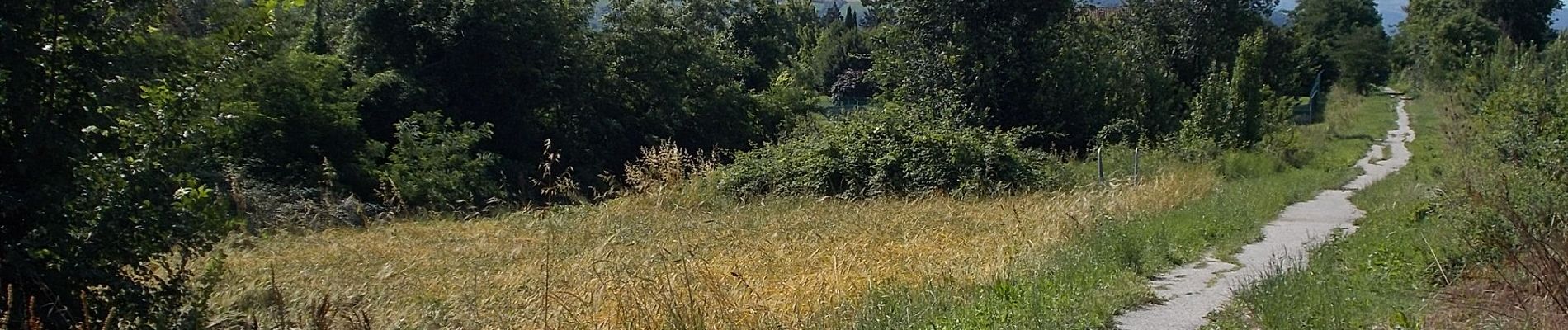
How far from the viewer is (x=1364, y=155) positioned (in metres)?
29.7

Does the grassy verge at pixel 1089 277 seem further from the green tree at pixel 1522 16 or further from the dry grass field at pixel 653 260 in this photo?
the green tree at pixel 1522 16

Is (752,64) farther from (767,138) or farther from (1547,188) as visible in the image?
(1547,188)

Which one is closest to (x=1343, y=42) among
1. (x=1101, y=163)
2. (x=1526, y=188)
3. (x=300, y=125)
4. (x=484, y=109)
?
(x=484, y=109)

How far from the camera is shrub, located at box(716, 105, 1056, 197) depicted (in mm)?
18125

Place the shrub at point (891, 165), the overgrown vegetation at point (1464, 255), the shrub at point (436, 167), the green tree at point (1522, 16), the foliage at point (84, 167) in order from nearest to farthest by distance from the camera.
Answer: the foliage at point (84, 167) → the overgrown vegetation at point (1464, 255) → the shrub at point (891, 165) → the shrub at point (436, 167) → the green tree at point (1522, 16)

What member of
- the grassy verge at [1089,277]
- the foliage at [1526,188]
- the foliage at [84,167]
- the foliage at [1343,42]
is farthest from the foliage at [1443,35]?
the foliage at [84,167]

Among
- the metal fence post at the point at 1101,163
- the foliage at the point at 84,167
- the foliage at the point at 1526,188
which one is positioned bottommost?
the metal fence post at the point at 1101,163

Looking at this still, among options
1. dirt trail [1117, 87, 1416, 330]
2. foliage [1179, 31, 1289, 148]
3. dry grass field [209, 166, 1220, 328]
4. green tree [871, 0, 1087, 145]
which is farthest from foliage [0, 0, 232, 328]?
green tree [871, 0, 1087, 145]

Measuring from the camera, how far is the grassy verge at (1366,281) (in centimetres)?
671

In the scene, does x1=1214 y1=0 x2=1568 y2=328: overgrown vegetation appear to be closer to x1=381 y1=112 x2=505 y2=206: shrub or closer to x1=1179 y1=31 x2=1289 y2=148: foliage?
x1=1179 y1=31 x2=1289 y2=148: foliage

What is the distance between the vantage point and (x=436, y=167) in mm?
21516

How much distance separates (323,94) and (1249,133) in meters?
18.6

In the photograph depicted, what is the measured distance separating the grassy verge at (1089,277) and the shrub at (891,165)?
139 inches

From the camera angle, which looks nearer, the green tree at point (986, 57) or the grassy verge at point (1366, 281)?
the grassy verge at point (1366, 281)
